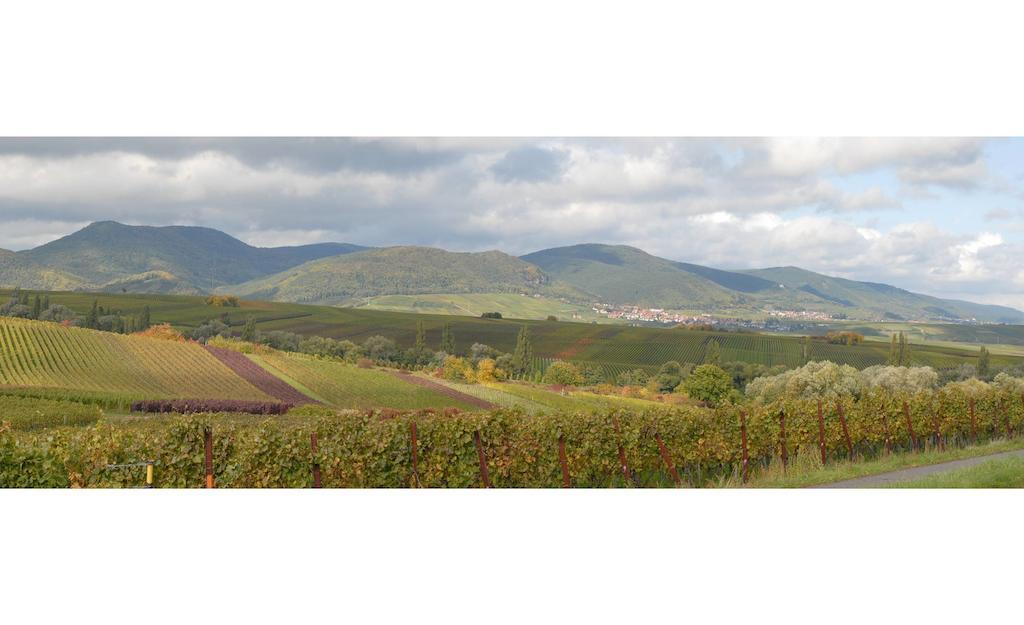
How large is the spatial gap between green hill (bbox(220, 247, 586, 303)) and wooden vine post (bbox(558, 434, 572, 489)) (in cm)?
1258

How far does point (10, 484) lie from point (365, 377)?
6744 millimetres

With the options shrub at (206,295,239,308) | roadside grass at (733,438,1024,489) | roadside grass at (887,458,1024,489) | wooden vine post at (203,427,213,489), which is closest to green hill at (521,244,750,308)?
shrub at (206,295,239,308)

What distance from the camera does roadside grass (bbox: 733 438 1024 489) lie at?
1342 cm

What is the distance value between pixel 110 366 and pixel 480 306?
1478cm

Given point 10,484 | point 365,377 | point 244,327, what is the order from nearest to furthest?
point 10,484 < point 365,377 < point 244,327

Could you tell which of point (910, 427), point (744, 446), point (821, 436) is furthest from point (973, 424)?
point (744, 446)

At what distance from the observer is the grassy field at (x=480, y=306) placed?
82.3 ft

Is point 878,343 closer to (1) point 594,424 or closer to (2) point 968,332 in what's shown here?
(2) point 968,332

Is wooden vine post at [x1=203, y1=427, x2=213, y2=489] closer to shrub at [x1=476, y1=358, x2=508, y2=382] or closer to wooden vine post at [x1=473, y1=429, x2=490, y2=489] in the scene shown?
wooden vine post at [x1=473, y1=429, x2=490, y2=489]

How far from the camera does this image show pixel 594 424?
1384cm

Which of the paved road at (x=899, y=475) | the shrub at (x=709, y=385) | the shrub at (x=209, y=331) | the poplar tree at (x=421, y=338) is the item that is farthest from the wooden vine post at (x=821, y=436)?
the shrub at (x=209, y=331)

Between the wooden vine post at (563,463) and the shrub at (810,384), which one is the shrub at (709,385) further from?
the wooden vine post at (563,463)

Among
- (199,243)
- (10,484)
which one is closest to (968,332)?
(10,484)

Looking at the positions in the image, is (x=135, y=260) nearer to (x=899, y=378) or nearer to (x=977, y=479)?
(x=899, y=378)
